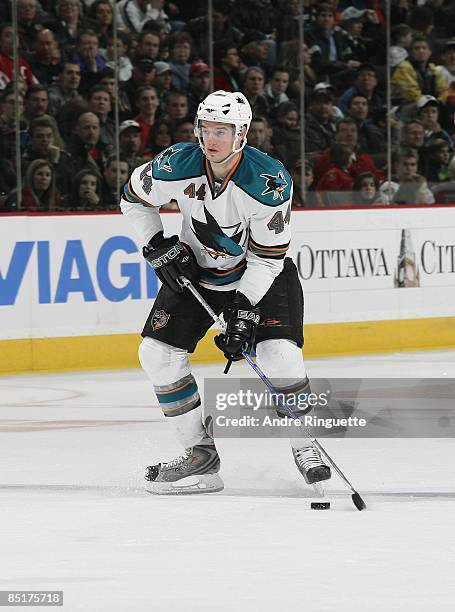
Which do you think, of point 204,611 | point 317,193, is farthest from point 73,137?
point 204,611

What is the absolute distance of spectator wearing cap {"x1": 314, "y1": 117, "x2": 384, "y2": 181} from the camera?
8.88 m

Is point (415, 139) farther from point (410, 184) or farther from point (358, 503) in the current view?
point (358, 503)

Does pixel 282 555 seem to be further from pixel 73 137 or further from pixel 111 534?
pixel 73 137

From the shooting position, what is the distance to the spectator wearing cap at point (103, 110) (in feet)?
26.3

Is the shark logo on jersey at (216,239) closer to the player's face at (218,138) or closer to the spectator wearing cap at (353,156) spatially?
the player's face at (218,138)

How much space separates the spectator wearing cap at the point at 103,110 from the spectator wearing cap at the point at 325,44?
5.76ft

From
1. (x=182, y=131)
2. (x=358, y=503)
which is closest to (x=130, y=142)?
(x=182, y=131)

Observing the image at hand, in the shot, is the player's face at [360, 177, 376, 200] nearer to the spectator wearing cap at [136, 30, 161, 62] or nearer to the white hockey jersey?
the spectator wearing cap at [136, 30, 161, 62]

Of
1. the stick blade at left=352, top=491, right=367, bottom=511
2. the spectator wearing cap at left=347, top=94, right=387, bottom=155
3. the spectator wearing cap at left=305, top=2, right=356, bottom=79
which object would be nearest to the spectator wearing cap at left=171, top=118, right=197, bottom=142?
the spectator wearing cap at left=305, top=2, right=356, bottom=79

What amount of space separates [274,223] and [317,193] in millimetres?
4610

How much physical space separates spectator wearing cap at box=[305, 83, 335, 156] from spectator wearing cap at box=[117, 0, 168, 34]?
45.5 inches

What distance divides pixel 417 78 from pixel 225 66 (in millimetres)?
1585

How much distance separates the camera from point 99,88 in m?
8.06

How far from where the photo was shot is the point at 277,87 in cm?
898
